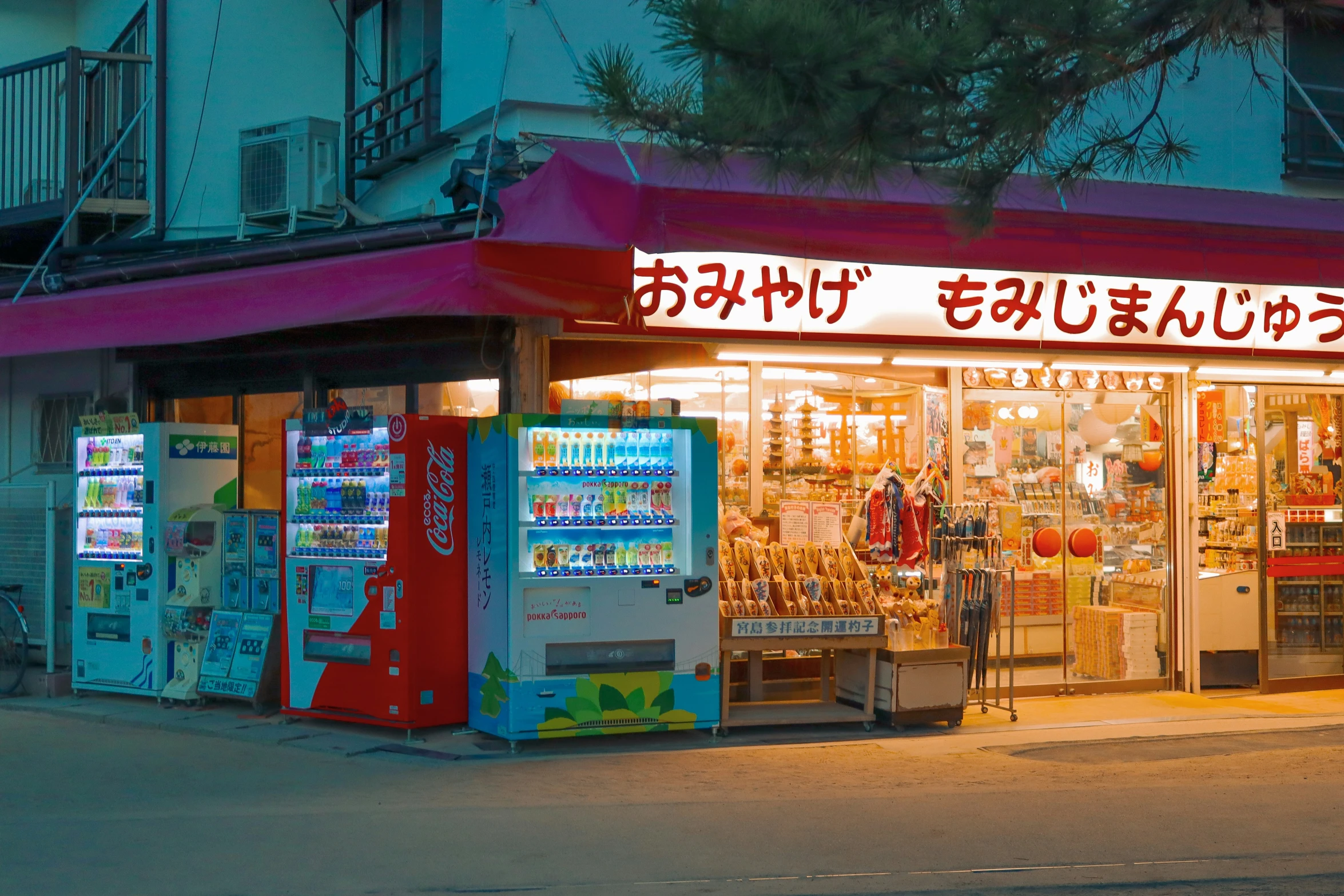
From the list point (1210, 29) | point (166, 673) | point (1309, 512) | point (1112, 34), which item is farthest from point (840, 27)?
point (1309, 512)

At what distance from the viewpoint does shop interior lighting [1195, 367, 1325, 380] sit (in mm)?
11406

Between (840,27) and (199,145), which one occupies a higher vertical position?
(199,145)

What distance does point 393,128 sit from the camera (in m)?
12.2

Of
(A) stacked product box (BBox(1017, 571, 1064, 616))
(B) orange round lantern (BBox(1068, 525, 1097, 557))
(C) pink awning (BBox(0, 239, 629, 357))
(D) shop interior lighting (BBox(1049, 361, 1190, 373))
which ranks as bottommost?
(A) stacked product box (BBox(1017, 571, 1064, 616))

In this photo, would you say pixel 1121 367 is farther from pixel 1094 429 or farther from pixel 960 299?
pixel 960 299

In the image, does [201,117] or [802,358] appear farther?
[201,117]

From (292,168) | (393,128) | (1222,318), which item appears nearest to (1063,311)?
(1222,318)

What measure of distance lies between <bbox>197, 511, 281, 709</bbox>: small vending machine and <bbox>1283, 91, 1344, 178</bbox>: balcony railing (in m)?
9.75

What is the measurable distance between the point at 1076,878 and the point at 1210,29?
376 centimetres

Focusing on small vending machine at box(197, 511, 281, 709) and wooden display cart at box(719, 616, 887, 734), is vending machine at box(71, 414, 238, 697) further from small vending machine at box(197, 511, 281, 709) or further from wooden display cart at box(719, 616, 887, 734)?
wooden display cart at box(719, 616, 887, 734)

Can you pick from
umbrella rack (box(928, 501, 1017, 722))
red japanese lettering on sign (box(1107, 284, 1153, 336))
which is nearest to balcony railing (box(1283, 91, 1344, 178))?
red japanese lettering on sign (box(1107, 284, 1153, 336))

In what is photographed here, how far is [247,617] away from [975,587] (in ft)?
18.5

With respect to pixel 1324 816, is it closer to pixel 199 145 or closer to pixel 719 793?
pixel 719 793

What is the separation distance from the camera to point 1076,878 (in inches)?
235
